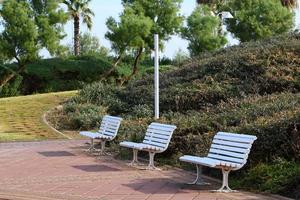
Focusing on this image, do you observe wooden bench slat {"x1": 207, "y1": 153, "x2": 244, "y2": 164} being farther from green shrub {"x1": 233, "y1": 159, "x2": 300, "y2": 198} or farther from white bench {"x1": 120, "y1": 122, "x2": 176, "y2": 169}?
white bench {"x1": 120, "y1": 122, "x2": 176, "y2": 169}

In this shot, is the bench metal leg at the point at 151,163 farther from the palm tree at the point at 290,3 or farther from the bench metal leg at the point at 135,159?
the palm tree at the point at 290,3

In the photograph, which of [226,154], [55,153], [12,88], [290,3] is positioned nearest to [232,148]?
[226,154]

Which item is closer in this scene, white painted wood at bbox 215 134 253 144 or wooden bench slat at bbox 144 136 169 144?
white painted wood at bbox 215 134 253 144

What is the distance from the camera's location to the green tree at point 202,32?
3294 centimetres

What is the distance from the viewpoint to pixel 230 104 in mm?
13148

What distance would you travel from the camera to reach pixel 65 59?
1298 inches

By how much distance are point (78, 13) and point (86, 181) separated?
30.3 m

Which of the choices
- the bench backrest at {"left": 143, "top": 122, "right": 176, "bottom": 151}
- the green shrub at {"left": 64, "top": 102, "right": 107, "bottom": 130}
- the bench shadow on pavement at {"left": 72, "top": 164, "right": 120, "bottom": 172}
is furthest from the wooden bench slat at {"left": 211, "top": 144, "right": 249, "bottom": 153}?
the green shrub at {"left": 64, "top": 102, "right": 107, "bottom": 130}

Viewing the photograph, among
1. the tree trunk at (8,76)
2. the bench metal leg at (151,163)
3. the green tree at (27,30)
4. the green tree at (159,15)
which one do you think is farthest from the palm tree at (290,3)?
the bench metal leg at (151,163)

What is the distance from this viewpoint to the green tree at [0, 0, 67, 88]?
3048 centimetres

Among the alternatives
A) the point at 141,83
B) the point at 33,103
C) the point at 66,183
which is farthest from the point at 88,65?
the point at 66,183

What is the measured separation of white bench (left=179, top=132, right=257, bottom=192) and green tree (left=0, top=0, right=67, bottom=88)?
23481mm

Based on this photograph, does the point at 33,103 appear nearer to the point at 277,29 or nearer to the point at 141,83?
the point at 141,83

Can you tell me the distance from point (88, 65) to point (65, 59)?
1.38 m
